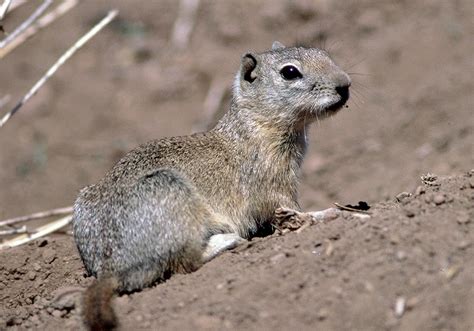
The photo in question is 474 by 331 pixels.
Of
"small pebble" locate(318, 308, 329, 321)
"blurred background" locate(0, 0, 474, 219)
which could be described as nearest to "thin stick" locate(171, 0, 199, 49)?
"blurred background" locate(0, 0, 474, 219)

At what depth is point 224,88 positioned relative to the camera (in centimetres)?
1152

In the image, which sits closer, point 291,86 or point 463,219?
point 463,219

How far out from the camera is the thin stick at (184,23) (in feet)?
41.7

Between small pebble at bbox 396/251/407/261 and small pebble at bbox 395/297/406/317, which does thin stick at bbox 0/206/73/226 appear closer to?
small pebble at bbox 396/251/407/261

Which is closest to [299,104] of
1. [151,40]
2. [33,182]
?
[33,182]

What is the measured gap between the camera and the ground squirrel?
18.2 ft

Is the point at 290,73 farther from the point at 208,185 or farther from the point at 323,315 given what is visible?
the point at 323,315

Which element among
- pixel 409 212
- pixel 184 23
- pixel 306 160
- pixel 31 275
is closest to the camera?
pixel 409 212

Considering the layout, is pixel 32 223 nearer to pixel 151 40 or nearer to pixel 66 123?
pixel 66 123

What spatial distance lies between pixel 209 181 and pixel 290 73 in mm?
1143

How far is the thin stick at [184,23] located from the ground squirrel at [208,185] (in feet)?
19.1

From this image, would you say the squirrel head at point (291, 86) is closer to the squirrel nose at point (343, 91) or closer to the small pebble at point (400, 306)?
the squirrel nose at point (343, 91)

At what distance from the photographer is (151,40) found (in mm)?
12734

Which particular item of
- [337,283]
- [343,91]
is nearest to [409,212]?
[337,283]
